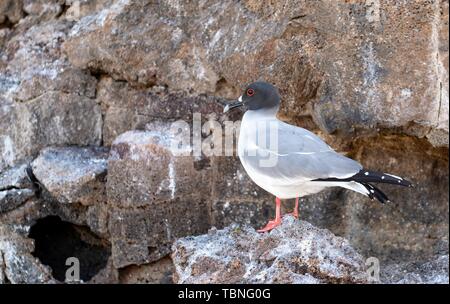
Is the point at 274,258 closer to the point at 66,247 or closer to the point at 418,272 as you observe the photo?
the point at 418,272

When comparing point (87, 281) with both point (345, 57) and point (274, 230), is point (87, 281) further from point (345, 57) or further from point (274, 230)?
point (345, 57)

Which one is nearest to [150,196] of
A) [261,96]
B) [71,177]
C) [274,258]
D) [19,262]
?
[71,177]

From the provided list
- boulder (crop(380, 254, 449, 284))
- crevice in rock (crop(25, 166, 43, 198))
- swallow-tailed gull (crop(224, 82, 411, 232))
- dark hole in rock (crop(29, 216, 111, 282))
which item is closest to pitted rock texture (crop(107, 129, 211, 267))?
dark hole in rock (crop(29, 216, 111, 282))

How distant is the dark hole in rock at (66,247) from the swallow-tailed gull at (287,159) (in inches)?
63.9

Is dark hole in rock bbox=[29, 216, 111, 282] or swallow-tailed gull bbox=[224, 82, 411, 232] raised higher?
swallow-tailed gull bbox=[224, 82, 411, 232]

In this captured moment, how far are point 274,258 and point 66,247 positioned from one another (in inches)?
81.1

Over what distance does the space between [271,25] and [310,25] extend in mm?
244

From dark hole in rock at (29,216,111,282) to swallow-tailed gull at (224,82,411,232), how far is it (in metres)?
1.62

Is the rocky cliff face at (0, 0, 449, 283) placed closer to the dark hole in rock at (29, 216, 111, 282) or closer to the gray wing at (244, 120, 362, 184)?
the dark hole in rock at (29, 216, 111, 282)

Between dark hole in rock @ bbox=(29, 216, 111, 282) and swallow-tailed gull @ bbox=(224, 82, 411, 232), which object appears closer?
swallow-tailed gull @ bbox=(224, 82, 411, 232)

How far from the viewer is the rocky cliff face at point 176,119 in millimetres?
4617

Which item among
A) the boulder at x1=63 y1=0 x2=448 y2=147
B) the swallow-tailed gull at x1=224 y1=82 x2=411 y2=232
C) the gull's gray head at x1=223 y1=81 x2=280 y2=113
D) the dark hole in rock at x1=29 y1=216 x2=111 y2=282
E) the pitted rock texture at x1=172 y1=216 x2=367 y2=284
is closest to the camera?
the pitted rock texture at x1=172 y1=216 x2=367 y2=284

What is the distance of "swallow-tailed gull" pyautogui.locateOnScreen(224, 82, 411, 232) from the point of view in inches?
148

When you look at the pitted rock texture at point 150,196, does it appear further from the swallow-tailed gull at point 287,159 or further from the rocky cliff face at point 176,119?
the swallow-tailed gull at point 287,159
